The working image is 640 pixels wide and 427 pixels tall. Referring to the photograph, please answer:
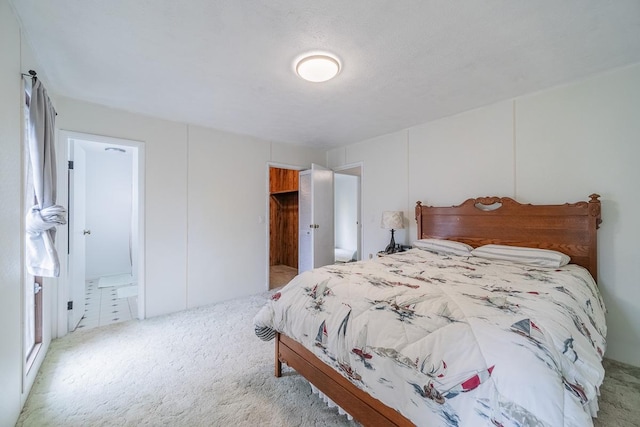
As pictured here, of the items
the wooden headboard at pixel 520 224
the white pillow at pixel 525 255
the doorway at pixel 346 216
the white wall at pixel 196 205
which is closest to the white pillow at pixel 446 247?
the white pillow at pixel 525 255

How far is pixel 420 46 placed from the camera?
6.05 feet

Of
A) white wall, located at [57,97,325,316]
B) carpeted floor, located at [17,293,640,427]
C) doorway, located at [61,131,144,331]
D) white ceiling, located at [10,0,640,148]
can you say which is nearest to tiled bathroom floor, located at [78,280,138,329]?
doorway, located at [61,131,144,331]

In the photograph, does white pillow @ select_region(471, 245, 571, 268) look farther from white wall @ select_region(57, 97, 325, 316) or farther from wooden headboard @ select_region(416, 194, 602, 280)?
white wall @ select_region(57, 97, 325, 316)

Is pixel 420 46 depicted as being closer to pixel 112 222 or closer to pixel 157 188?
pixel 157 188

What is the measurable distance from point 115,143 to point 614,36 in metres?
4.58

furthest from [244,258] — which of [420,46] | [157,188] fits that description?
[420,46]

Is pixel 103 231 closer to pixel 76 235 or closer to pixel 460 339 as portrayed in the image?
pixel 76 235

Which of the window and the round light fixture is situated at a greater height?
the round light fixture

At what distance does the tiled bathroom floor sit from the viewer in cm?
307

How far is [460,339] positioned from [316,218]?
11.1 ft

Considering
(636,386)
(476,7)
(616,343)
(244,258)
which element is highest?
(476,7)

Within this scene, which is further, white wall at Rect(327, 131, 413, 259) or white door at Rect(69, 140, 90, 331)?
white wall at Rect(327, 131, 413, 259)

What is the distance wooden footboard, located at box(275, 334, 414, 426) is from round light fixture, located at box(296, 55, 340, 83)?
2.08 m

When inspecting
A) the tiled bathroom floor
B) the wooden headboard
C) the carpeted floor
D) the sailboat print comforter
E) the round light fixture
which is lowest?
the carpeted floor
